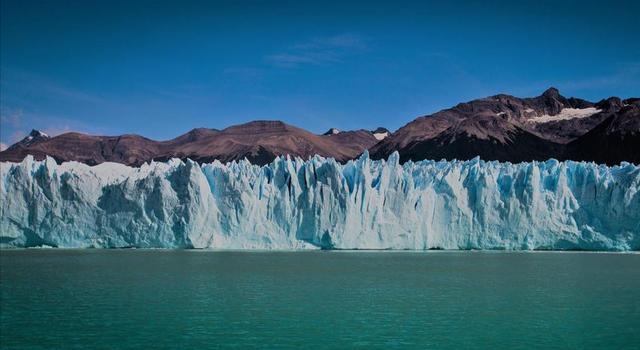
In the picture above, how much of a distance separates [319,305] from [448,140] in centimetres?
7820

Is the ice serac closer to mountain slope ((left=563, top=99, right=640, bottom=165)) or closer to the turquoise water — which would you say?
the turquoise water

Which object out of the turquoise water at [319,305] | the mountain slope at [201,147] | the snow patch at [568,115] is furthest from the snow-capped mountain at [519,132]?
the turquoise water at [319,305]

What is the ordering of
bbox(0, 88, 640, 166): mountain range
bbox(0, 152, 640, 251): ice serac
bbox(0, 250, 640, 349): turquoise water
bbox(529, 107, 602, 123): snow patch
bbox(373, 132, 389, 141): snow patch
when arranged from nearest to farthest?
bbox(0, 250, 640, 349): turquoise water → bbox(0, 152, 640, 251): ice serac → bbox(0, 88, 640, 166): mountain range → bbox(529, 107, 602, 123): snow patch → bbox(373, 132, 389, 141): snow patch

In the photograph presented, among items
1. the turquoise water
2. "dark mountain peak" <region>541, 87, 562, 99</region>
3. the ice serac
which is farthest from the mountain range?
the turquoise water

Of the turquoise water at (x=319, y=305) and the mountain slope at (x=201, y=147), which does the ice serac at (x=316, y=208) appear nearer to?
the turquoise water at (x=319, y=305)

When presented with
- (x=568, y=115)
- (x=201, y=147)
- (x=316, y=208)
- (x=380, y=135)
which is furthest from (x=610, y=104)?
(x=316, y=208)

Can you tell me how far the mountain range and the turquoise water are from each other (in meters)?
58.5

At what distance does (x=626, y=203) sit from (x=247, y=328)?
2188cm

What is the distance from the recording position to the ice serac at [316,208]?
93.4 ft

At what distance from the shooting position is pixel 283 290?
16.3m

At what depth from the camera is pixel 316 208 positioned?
1117 inches

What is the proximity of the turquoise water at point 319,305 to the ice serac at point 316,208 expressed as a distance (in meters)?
4.80

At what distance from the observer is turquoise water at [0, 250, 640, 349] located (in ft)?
36.0

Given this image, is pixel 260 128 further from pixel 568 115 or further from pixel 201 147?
pixel 568 115
